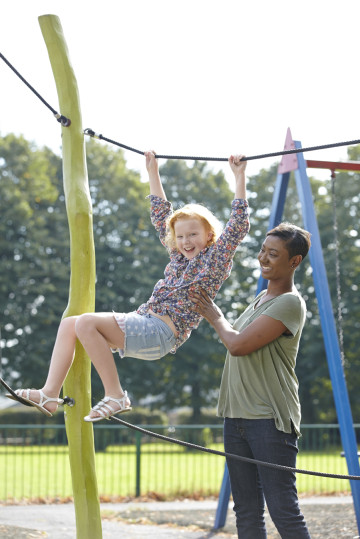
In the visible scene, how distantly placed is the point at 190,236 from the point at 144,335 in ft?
2.03

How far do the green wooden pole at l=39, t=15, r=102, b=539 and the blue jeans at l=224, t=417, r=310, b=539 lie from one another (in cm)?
104

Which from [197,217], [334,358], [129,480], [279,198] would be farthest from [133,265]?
[197,217]

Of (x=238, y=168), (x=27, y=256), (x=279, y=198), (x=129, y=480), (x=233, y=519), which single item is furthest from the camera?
(x=27, y=256)

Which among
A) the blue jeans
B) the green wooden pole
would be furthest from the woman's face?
the green wooden pole

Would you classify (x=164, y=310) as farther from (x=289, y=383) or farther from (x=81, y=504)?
(x=81, y=504)

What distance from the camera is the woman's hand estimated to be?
3.85 m

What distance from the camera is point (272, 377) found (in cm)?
363

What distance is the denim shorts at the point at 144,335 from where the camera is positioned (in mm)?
3875

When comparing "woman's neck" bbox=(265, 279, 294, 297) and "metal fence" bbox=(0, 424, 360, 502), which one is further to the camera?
"metal fence" bbox=(0, 424, 360, 502)

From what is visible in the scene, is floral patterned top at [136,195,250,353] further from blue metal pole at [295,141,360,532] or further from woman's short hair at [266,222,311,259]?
blue metal pole at [295,141,360,532]

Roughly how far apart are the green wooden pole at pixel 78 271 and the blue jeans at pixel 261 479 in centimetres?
104

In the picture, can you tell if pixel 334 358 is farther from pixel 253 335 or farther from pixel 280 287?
pixel 253 335

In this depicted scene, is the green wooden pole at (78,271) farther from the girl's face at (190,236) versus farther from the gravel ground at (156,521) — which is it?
the gravel ground at (156,521)

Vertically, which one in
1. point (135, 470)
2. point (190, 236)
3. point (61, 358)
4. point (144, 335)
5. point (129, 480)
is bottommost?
point (129, 480)
